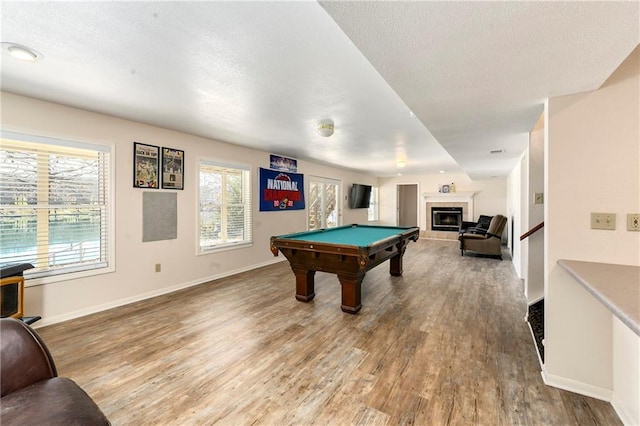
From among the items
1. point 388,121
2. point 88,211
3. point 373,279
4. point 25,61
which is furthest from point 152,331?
point 388,121

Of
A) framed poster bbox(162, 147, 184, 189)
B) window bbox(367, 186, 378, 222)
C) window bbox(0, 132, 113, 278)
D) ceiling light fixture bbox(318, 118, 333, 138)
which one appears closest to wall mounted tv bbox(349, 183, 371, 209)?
window bbox(367, 186, 378, 222)

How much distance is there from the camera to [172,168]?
3.90m

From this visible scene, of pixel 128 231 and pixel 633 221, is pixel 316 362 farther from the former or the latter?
pixel 128 231

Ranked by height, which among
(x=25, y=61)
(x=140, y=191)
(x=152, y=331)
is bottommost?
(x=152, y=331)

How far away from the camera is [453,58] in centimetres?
145

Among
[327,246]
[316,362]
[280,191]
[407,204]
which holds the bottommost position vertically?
[316,362]

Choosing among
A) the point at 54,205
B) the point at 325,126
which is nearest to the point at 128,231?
the point at 54,205

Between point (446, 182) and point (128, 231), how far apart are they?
909 cm

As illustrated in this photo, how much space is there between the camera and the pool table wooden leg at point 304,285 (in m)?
3.52

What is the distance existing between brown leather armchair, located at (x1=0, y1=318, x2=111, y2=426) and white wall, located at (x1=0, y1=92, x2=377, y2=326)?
2.22 m

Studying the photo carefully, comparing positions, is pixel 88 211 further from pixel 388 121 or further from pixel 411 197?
pixel 411 197

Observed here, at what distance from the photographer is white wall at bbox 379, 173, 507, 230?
862 centimetres

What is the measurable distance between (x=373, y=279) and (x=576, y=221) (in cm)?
297

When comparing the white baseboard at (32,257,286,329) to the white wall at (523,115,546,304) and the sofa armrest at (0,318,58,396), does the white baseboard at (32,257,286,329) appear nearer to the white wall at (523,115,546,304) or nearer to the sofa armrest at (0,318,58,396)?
the sofa armrest at (0,318,58,396)
